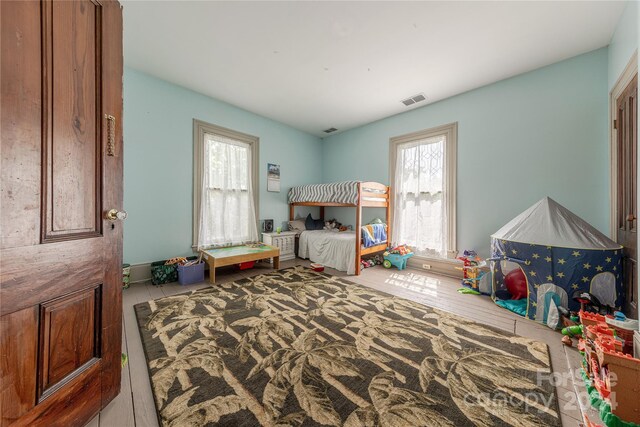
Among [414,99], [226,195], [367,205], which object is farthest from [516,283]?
[226,195]

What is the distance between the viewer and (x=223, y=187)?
3.72 m

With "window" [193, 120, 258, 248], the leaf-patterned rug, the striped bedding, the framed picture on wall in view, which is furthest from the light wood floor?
the framed picture on wall

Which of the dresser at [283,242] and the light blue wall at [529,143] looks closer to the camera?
the light blue wall at [529,143]

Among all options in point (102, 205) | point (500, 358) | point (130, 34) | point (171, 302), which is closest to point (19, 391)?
point (102, 205)

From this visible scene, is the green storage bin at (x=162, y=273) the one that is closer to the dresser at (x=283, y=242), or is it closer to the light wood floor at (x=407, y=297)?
the light wood floor at (x=407, y=297)

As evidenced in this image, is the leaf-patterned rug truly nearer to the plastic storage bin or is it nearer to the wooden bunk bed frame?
the plastic storage bin

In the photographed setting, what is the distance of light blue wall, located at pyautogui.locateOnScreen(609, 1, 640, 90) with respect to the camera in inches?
68.0

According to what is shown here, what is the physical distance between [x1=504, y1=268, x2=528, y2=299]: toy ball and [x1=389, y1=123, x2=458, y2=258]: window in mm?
789

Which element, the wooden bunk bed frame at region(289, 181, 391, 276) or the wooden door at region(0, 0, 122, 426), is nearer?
the wooden door at region(0, 0, 122, 426)

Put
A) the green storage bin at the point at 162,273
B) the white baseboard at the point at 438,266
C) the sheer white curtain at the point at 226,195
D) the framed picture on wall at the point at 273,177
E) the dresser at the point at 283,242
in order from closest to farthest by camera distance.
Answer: the green storage bin at the point at 162,273 → the white baseboard at the point at 438,266 → the sheer white curtain at the point at 226,195 → the dresser at the point at 283,242 → the framed picture on wall at the point at 273,177

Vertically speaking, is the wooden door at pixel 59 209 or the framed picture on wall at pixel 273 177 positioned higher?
the framed picture on wall at pixel 273 177

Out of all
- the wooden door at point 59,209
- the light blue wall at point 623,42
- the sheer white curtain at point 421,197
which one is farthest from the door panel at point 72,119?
the sheer white curtain at point 421,197

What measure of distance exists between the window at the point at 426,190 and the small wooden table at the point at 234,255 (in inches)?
85.0

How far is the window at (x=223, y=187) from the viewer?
3.45 metres
